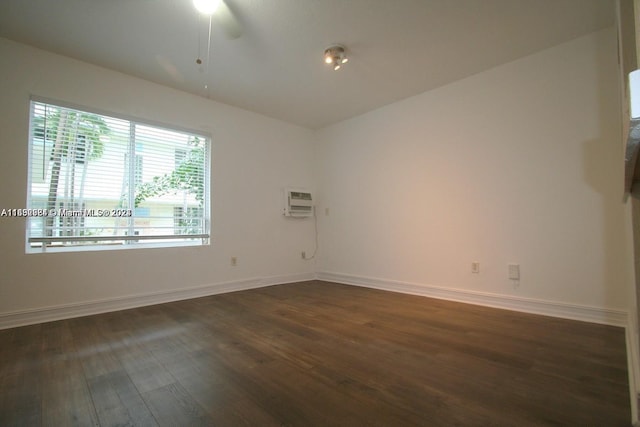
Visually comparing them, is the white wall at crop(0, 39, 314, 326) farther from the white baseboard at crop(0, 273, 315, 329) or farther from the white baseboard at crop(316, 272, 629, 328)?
the white baseboard at crop(316, 272, 629, 328)

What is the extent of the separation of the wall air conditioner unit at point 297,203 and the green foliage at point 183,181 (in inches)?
48.7

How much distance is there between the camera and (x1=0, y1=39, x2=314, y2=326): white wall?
2580 mm

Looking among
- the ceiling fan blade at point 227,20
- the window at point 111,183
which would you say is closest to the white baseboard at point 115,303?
the window at point 111,183

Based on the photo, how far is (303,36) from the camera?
8.41ft

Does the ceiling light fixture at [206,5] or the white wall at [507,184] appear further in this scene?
the white wall at [507,184]

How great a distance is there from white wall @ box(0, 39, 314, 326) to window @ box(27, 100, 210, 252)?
0.41 feet

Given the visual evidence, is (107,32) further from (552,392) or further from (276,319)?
(552,392)

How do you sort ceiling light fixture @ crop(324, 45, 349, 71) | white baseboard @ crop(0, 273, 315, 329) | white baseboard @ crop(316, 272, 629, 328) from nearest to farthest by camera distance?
white baseboard @ crop(316, 272, 629, 328)
white baseboard @ crop(0, 273, 315, 329)
ceiling light fixture @ crop(324, 45, 349, 71)

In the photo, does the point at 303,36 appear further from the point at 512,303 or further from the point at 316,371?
the point at 512,303

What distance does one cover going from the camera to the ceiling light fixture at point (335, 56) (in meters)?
2.71

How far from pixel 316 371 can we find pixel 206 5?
2.57m

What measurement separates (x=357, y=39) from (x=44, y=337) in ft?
11.4

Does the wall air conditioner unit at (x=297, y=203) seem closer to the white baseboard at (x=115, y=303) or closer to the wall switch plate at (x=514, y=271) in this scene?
the white baseboard at (x=115, y=303)

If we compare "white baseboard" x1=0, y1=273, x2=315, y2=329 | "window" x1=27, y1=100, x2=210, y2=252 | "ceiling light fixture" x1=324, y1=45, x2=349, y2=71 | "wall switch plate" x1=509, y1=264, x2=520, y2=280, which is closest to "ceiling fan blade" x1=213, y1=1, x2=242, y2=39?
"ceiling light fixture" x1=324, y1=45, x2=349, y2=71
